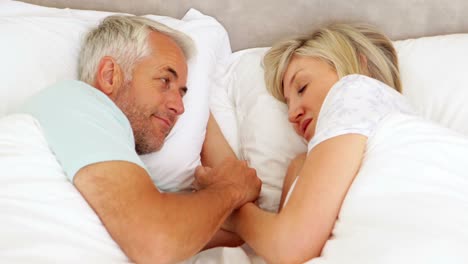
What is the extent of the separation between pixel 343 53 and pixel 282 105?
0.22 metres

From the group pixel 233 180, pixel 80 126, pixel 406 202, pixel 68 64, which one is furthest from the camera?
pixel 68 64

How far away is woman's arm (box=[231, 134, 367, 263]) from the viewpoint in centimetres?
98

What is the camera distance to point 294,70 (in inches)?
52.5

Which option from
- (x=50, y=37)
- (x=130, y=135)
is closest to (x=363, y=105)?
(x=130, y=135)

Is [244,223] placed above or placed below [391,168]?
below

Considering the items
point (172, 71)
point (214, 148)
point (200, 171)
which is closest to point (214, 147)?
point (214, 148)

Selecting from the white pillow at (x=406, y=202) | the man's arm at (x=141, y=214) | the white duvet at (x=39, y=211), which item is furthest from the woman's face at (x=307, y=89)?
the white duvet at (x=39, y=211)

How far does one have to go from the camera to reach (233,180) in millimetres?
1222

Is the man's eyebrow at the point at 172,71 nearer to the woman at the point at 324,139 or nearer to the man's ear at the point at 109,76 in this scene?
the man's ear at the point at 109,76

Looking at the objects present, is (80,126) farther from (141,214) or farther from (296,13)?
(296,13)

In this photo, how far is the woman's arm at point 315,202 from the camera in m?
0.98

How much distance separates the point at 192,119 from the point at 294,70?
290 millimetres

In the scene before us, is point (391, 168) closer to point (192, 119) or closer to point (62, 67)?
point (192, 119)

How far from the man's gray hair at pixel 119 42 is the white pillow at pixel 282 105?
232 millimetres
